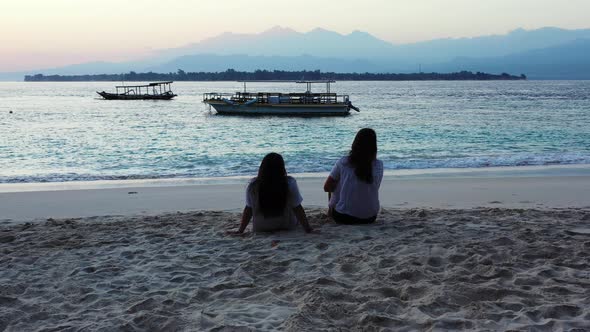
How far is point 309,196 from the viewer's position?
29.9 ft

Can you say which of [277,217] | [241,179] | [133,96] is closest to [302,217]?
[277,217]

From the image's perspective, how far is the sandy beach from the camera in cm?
362

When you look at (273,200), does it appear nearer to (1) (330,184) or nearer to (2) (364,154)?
(1) (330,184)

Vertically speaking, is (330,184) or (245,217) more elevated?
(330,184)

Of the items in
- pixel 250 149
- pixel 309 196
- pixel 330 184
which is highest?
pixel 330 184

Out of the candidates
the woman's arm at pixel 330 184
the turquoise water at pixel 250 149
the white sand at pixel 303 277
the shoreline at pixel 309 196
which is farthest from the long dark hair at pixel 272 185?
the turquoise water at pixel 250 149

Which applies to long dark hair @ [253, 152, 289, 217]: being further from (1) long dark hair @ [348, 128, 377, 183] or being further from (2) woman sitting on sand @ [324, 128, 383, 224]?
(1) long dark hair @ [348, 128, 377, 183]

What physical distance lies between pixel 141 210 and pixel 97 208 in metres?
0.79

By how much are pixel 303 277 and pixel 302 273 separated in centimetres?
12

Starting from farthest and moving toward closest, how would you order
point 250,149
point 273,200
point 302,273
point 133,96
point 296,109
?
point 133,96 → point 296,109 → point 250,149 → point 273,200 → point 302,273

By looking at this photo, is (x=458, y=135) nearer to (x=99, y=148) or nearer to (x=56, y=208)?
(x=99, y=148)

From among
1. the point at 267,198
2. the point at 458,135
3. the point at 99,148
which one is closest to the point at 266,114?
the point at 458,135

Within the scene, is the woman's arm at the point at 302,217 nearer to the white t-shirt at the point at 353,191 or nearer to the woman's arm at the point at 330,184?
the woman's arm at the point at 330,184

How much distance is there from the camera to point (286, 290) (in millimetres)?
4180
